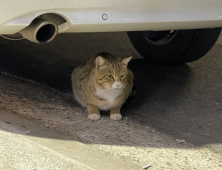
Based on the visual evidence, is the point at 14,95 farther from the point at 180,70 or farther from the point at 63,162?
the point at 180,70

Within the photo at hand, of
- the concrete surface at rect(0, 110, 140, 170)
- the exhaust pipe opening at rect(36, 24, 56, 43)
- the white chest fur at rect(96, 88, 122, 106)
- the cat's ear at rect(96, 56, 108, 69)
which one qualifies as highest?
the exhaust pipe opening at rect(36, 24, 56, 43)

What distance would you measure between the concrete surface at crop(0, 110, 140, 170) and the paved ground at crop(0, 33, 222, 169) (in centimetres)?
13

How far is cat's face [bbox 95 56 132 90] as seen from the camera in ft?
11.4

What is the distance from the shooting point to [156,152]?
2.81 m

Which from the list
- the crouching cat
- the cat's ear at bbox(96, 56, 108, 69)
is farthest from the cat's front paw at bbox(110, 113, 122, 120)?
the cat's ear at bbox(96, 56, 108, 69)

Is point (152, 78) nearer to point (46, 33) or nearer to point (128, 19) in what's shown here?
point (128, 19)

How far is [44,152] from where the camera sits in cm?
254

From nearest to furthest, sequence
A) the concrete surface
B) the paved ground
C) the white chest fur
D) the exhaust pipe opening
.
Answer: the concrete surface
the exhaust pipe opening
the paved ground
the white chest fur

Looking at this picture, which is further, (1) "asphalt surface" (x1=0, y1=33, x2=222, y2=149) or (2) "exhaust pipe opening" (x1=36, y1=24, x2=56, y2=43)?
(1) "asphalt surface" (x1=0, y1=33, x2=222, y2=149)

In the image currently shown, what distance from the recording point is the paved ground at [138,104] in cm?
287

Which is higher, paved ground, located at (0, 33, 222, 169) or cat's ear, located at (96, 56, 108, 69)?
cat's ear, located at (96, 56, 108, 69)

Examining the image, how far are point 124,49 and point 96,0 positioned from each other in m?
2.70

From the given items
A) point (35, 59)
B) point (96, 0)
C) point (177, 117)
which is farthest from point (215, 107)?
point (35, 59)

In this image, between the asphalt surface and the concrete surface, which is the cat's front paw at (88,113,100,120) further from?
the concrete surface
